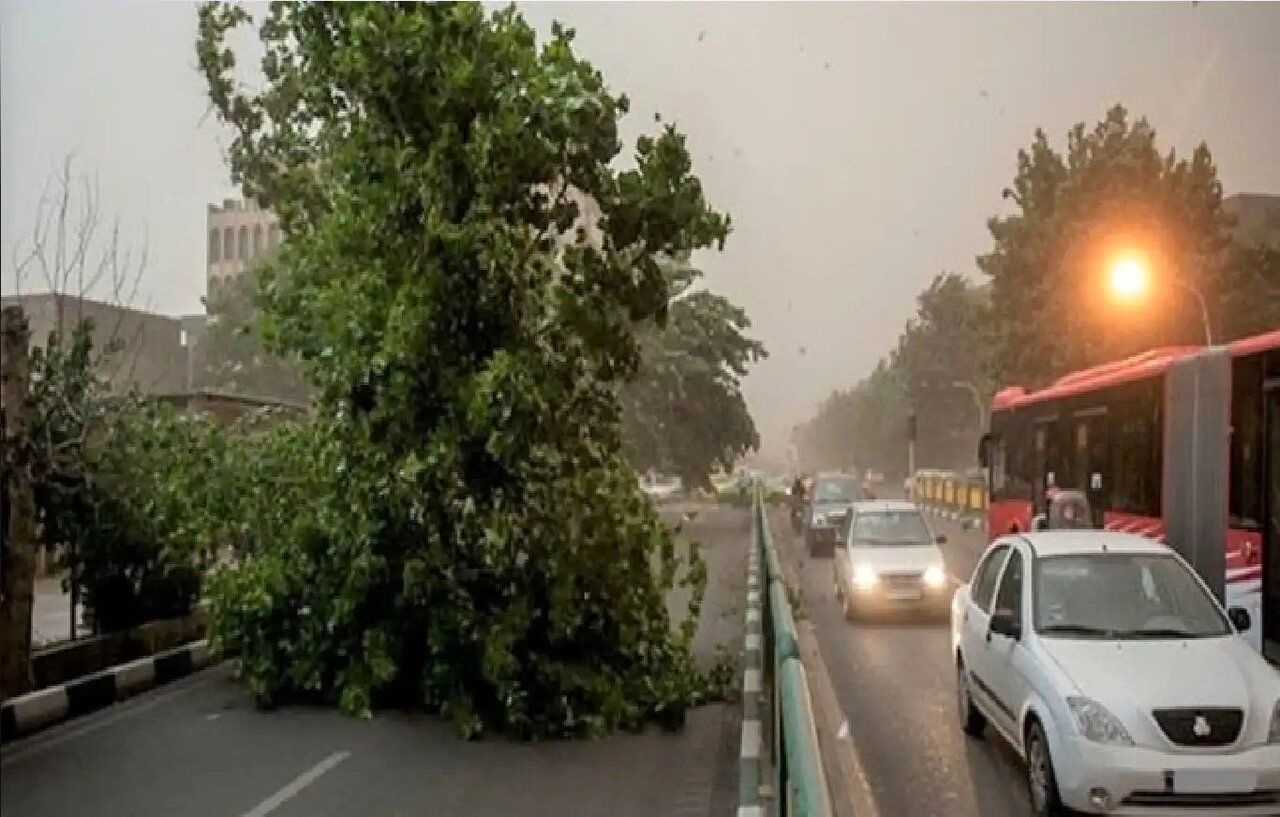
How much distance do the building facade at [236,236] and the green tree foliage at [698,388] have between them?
2.57 m

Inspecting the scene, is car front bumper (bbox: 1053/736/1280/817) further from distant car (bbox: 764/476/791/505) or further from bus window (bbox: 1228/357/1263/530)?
distant car (bbox: 764/476/791/505)

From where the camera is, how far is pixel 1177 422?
7535 mm

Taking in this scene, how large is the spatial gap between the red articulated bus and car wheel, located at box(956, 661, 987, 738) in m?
1.17

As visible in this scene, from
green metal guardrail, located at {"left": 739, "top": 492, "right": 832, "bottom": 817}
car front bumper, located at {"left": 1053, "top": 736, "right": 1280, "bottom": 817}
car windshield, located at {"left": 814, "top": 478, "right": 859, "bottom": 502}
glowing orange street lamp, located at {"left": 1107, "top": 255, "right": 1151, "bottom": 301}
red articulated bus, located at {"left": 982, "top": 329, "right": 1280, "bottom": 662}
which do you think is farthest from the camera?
car windshield, located at {"left": 814, "top": 478, "right": 859, "bottom": 502}

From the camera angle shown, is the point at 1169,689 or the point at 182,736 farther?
the point at 182,736

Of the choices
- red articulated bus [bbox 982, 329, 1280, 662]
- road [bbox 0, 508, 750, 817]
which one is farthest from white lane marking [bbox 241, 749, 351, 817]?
red articulated bus [bbox 982, 329, 1280, 662]

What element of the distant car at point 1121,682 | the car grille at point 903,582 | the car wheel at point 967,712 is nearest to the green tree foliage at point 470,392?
the car wheel at point 967,712

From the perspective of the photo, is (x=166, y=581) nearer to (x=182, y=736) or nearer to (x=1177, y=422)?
(x=182, y=736)

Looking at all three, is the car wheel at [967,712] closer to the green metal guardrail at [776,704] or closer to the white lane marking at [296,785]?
the green metal guardrail at [776,704]

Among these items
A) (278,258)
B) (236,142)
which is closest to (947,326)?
(278,258)

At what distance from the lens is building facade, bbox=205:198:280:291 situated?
8.56 m

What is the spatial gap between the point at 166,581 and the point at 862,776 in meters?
5.51

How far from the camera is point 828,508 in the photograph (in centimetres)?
1156

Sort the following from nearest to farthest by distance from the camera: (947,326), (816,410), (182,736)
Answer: (182,736)
(947,326)
(816,410)
